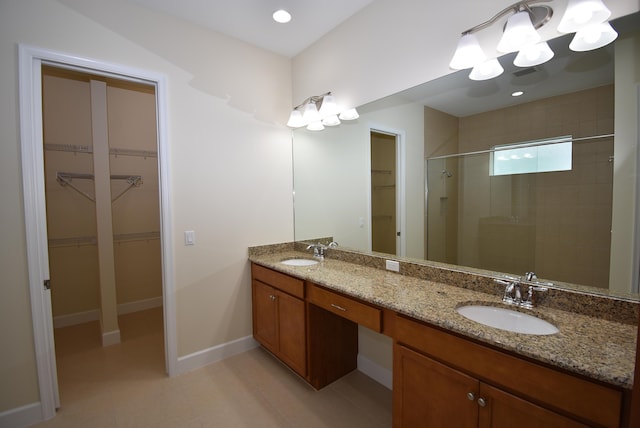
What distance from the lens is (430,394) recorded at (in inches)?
48.0

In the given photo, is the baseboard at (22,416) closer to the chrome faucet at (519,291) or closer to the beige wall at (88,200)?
the beige wall at (88,200)

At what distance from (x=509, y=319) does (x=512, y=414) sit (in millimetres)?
447

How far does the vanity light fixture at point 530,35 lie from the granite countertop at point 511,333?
119cm

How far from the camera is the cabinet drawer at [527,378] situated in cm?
80

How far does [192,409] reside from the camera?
1.84 meters

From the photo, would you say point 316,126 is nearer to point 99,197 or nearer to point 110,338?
point 99,197

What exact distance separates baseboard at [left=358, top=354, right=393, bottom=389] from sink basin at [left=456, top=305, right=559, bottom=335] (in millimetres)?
979

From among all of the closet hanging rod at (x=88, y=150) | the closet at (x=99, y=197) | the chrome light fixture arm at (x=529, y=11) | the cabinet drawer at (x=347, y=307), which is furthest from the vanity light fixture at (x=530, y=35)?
the closet hanging rod at (x=88, y=150)

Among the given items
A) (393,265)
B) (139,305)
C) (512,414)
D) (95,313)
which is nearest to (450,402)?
(512,414)

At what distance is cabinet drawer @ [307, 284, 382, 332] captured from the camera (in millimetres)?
1467

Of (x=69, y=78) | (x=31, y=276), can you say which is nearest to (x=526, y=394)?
(x=31, y=276)

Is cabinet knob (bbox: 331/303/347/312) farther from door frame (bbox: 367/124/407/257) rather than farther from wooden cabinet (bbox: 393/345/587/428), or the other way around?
door frame (bbox: 367/124/407/257)

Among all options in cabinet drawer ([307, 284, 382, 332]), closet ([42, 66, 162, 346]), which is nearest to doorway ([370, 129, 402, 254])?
cabinet drawer ([307, 284, 382, 332])

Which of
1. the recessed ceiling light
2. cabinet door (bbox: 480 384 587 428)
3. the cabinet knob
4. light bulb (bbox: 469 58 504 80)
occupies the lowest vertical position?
cabinet door (bbox: 480 384 587 428)
